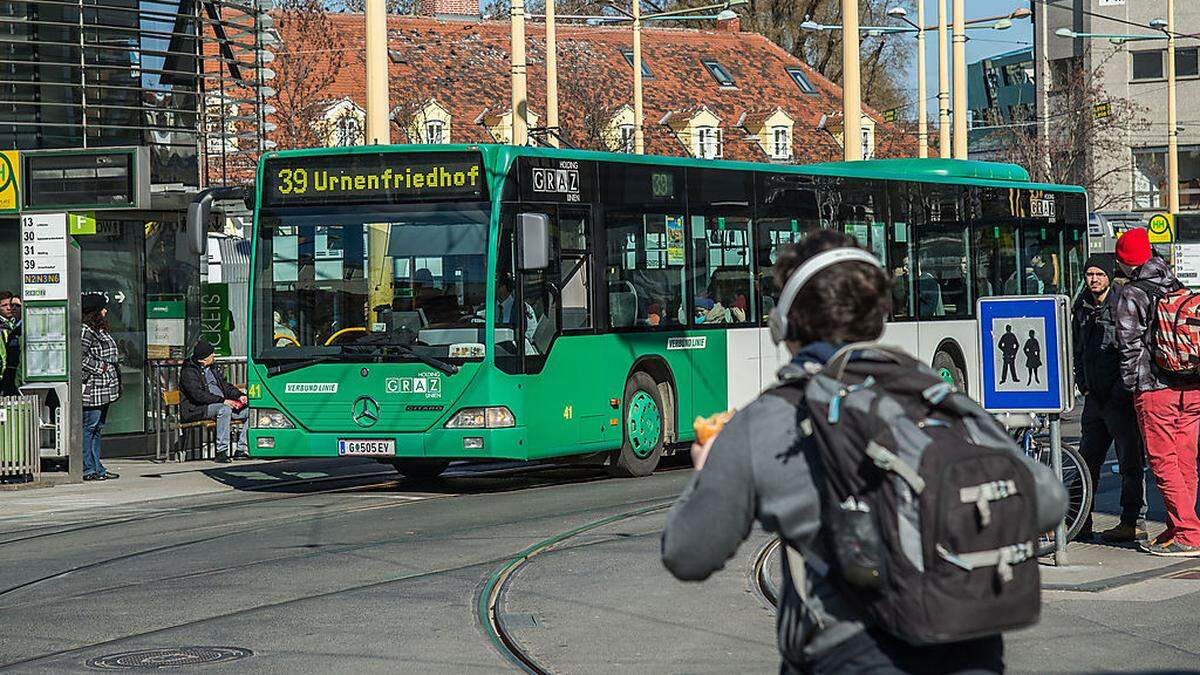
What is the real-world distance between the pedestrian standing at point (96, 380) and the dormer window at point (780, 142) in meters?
58.4

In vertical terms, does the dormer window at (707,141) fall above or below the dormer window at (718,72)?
below

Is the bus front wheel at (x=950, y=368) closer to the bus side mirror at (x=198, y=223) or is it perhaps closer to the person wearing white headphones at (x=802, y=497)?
the bus side mirror at (x=198, y=223)

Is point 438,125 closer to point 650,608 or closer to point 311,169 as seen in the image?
point 311,169

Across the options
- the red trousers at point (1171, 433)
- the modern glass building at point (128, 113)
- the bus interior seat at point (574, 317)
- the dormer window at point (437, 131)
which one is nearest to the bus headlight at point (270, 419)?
the bus interior seat at point (574, 317)

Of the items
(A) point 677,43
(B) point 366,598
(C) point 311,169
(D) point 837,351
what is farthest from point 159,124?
(A) point 677,43

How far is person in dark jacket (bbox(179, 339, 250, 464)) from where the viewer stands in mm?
19797

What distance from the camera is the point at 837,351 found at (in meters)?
3.63

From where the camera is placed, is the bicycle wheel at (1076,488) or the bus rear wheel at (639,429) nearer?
the bicycle wheel at (1076,488)

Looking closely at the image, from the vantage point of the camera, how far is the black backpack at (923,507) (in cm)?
336

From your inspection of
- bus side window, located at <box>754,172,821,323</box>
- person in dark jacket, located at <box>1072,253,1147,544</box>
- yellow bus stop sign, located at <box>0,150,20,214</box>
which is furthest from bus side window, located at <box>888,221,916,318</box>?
person in dark jacket, located at <box>1072,253,1147,544</box>

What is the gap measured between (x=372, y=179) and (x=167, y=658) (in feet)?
26.0

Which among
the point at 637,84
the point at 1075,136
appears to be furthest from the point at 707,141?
the point at 637,84

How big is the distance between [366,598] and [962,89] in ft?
84.8

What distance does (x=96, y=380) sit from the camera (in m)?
18.5
